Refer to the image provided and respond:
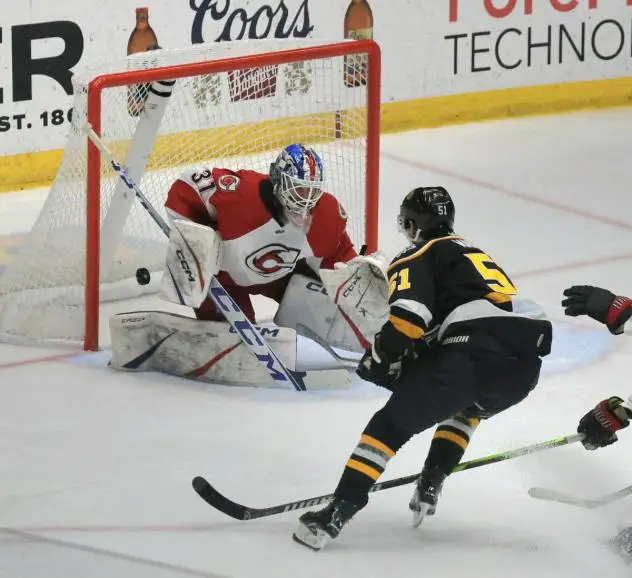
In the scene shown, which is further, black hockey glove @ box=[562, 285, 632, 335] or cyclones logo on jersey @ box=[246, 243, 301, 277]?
cyclones logo on jersey @ box=[246, 243, 301, 277]

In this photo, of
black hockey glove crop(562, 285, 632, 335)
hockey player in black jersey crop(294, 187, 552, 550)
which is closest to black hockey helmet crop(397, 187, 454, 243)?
hockey player in black jersey crop(294, 187, 552, 550)

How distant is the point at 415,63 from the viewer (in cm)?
802

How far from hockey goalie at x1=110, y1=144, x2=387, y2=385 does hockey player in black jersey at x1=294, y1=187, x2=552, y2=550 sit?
857mm

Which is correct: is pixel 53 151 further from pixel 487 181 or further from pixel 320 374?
pixel 320 374

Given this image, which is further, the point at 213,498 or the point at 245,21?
the point at 245,21

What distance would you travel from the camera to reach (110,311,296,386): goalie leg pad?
16.3 feet

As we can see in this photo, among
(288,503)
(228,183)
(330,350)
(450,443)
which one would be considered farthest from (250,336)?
(450,443)

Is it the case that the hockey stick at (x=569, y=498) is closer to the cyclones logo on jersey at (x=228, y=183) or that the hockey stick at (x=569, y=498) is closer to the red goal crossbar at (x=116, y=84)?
the cyclones logo on jersey at (x=228, y=183)

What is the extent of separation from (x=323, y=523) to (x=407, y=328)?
0.48 meters

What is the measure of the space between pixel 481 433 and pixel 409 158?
3280 millimetres

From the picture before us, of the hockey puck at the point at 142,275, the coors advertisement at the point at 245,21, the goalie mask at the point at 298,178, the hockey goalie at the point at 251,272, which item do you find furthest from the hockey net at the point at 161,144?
the coors advertisement at the point at 245,21

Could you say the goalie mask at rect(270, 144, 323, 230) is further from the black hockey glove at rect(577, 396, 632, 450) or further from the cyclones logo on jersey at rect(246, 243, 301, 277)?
the black hockey glove at rect(577, 396, 632, 450)

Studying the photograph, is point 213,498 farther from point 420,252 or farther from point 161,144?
point 161,144

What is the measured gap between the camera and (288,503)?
3992 millimetres
